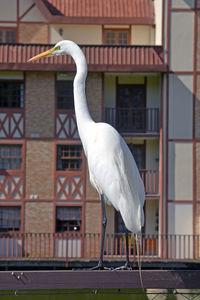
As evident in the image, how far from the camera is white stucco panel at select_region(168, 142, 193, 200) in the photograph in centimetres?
2788

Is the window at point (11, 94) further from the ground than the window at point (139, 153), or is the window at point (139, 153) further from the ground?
the window at point (11, 94)

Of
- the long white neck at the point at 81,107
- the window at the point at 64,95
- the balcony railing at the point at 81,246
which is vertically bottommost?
the balcony railing at the point at 81,246

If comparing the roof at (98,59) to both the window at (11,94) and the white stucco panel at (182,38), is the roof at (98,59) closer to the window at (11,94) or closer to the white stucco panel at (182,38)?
the white stucco panel at (182,38)

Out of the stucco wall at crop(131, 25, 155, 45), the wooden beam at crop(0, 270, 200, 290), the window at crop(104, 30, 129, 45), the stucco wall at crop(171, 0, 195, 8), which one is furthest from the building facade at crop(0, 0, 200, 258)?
the wooden beam at crop(0, 270, 200, 290)

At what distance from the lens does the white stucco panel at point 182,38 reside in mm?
27609

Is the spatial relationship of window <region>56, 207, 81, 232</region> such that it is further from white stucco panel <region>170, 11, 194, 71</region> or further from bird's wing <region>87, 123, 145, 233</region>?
bird's wing <region>87, 123, 145, 233</region>

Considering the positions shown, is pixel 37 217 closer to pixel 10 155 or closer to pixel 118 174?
pixel 10 155

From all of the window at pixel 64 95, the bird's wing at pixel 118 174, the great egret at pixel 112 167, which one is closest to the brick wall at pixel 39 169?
the window at pixel 64 95

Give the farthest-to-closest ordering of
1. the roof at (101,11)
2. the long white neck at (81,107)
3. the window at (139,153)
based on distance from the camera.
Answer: the roof at (101,11)
the window at (139,153)
the long white neck at (81,107)

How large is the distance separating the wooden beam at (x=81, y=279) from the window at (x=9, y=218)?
1993 cm

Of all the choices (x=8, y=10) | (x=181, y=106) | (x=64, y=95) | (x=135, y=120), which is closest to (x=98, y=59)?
(x=64, y=95)

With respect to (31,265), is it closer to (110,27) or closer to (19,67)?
(19,67)

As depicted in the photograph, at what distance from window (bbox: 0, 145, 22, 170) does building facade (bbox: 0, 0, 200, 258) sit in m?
0.04

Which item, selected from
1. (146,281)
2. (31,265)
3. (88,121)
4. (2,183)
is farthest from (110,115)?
(146,281)
